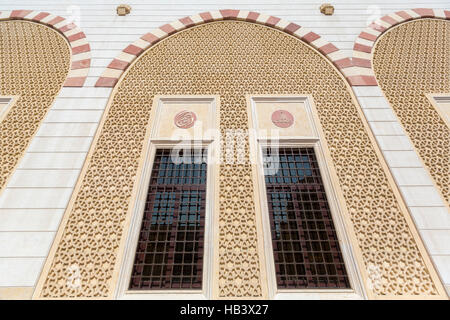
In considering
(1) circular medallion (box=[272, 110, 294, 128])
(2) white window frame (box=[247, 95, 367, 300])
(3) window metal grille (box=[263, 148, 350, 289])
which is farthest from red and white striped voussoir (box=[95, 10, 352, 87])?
(3) window metal grille (box=[263, 148, 350, 289])

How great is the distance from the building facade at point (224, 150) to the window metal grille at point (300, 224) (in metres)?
0.01

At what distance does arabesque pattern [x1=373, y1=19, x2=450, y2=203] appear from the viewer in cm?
226

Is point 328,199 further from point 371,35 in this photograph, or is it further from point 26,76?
point 26,76

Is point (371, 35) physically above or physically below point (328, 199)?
above

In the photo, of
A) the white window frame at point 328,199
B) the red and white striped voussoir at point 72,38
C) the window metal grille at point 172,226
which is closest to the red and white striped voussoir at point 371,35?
the white window frame at point 328,199

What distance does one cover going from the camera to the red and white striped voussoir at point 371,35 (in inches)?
111

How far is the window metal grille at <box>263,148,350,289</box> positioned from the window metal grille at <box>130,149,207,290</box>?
1.92 feet

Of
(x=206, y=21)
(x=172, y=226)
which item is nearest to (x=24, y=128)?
(x=172, y=226)

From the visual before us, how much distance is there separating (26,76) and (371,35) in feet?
13.2

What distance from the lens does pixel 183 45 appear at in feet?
10.3

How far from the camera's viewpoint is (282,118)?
2.55 metres
